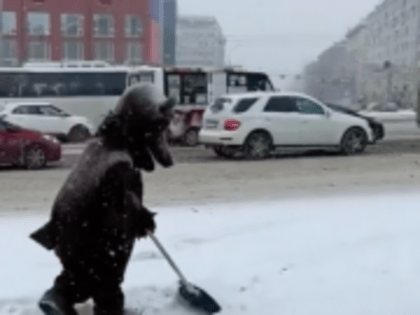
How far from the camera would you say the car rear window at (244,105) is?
1412cm

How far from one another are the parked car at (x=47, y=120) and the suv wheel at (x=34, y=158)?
704cm

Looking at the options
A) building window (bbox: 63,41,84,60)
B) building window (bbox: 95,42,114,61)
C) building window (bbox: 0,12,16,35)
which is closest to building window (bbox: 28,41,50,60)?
building window (bbox: 63,41,84,60)

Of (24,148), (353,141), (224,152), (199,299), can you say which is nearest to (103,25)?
(224,152)

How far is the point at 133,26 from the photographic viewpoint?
60531 mm

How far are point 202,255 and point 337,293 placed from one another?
1.29m

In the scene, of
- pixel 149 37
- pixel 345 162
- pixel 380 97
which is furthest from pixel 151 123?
pixel 380 97

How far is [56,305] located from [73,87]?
22.6m

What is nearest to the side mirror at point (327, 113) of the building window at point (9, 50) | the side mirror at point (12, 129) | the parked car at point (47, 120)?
the side mirror at point (12, 129)

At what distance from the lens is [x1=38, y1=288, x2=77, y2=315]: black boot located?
342 centimetres

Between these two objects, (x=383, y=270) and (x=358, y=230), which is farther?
(x=358, y=230)

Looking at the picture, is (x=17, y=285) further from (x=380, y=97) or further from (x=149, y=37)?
Result: (x=380, y=97)

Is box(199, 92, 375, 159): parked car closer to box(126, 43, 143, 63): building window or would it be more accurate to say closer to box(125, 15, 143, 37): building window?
box(125, 15, 143, 37): building window

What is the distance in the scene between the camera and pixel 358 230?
597 centimetres

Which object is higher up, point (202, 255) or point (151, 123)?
point (151, 123)
